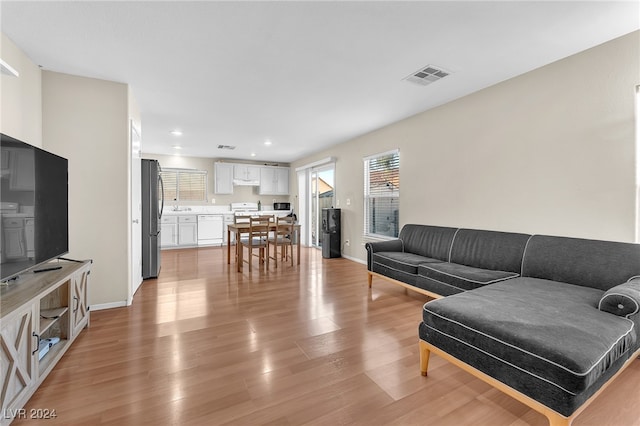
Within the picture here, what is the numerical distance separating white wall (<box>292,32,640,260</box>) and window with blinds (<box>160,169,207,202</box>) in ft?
19.7

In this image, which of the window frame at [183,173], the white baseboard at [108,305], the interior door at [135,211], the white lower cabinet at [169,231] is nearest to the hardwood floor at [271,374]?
the white baseboard at [108,305]

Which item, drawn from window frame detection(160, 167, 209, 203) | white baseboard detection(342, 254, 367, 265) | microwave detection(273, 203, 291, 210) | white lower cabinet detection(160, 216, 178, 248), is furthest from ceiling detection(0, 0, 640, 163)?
microwave detection(273, 203, 291, 210)

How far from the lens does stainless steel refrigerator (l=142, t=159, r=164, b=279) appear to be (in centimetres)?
395

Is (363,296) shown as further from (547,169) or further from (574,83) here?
(574,83)

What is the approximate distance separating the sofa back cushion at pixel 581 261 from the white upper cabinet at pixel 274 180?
680cm

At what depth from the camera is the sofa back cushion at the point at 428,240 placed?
134 inches

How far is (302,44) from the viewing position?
7.43ft

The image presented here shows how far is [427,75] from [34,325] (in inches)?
146

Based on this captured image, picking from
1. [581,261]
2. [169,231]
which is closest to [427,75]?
[581,261]

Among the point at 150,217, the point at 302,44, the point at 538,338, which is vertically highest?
the point at 302,44

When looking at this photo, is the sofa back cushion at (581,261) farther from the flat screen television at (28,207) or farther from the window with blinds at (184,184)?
the window with blinds at (184,184)

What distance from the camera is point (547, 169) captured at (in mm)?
2645

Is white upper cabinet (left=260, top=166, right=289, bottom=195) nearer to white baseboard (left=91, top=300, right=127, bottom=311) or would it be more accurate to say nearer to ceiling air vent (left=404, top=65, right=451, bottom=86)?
white baseboard (left=91, top=300, right=127, bottom=311)

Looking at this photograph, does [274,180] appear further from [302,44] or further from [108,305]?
[302,44]
